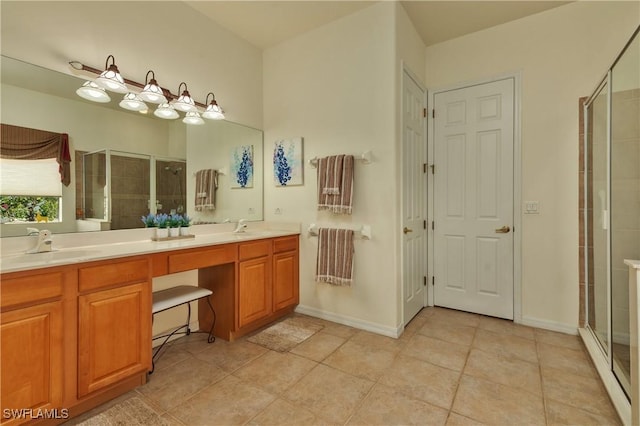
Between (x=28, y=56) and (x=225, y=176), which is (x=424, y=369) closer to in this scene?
Answer: (x=225, y=176)

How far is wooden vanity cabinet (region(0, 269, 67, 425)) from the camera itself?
4.43 feet

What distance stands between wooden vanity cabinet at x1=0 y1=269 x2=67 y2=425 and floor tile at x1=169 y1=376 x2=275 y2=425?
615 millimetres

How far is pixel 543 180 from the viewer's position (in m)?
2.74

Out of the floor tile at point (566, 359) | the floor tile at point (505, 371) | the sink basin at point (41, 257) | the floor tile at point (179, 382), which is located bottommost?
the floor tile at point (179, 382)

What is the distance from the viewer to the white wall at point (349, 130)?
103 inches

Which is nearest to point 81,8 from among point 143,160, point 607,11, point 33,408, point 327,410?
point 143,160

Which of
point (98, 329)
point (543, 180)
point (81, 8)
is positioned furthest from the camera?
point (543, 180)

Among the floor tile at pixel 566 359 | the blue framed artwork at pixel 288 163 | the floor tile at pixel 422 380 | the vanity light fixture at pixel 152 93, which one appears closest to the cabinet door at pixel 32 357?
the vanity light fixture at pixel 152 93

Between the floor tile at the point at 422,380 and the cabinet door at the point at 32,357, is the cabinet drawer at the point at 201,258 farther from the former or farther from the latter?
the floor tile at the point at 422,380

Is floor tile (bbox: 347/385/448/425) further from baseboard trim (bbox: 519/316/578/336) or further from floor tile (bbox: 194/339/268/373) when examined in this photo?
baseboard trim (bbox: 519/316/578/336)

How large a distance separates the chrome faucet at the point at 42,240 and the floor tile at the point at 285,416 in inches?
61.6

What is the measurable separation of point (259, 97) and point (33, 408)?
121 inches

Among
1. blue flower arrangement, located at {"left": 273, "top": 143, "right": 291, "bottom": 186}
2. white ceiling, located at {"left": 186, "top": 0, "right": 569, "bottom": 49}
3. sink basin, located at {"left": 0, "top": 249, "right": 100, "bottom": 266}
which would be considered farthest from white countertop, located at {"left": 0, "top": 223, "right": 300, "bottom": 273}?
white ceiling, located at {"left": 186, "top": 0, "right": 569, "bottom": 49}

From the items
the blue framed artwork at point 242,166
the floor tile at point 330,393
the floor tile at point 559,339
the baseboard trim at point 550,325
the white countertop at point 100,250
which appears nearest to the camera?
the white countertop at point 100,250
